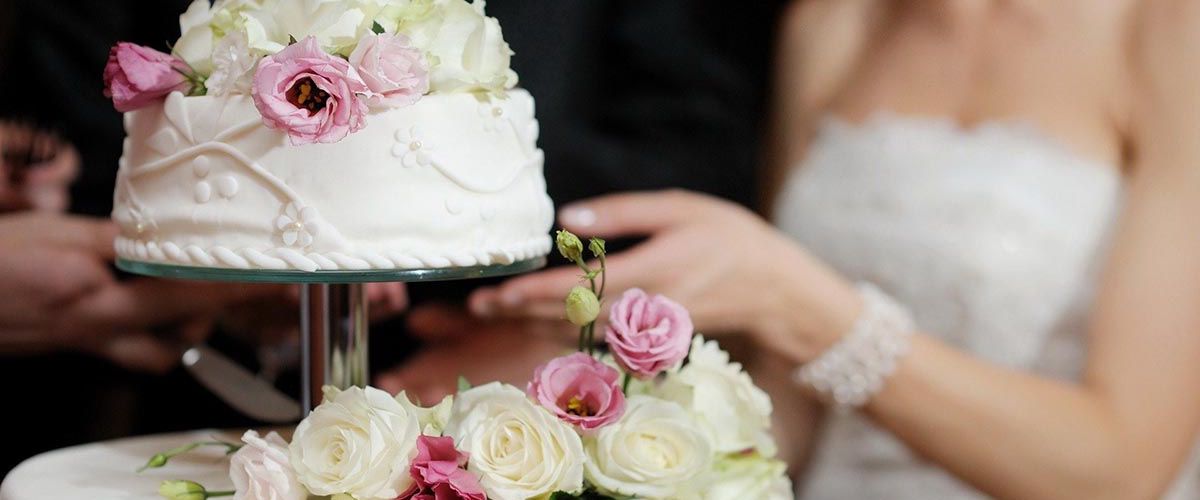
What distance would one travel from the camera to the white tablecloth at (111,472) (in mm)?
683

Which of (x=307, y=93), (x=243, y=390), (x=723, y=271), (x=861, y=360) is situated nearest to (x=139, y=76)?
(x=307, y=93)

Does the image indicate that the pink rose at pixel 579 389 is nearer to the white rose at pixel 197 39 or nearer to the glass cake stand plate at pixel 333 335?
the glass cake stand plate at pixel 333 335

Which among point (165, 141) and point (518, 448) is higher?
point (165, 141)

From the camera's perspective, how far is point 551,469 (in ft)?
1.79

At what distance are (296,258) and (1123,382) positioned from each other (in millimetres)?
1036

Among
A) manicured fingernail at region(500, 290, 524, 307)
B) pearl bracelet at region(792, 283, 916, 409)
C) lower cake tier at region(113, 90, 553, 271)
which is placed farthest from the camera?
pearl bracelet at region(792, 283, 916, 409)

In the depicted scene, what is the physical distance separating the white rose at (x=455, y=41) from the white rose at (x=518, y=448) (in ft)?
0.71

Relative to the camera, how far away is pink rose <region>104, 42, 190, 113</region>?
2.15 ft

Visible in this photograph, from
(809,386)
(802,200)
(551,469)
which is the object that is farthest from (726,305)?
(551,469)

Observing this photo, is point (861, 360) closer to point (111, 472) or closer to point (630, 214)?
point (630, 214)

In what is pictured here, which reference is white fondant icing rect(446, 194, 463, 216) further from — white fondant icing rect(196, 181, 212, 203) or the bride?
the bride

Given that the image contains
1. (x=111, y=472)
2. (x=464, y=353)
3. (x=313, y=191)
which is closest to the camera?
(x=313, y=191)

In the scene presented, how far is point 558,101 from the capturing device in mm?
1666

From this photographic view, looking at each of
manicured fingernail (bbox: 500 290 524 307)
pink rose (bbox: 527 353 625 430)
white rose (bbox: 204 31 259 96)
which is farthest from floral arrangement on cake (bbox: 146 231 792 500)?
manicured fingernail (bbox: 500 290 524 307)
